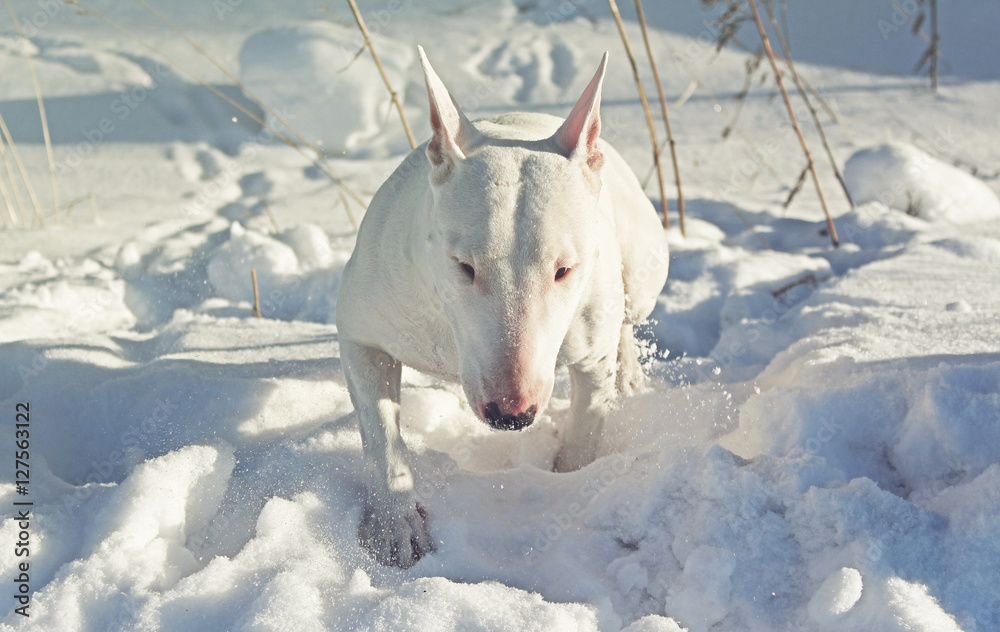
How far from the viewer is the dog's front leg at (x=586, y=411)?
2064 millimetres

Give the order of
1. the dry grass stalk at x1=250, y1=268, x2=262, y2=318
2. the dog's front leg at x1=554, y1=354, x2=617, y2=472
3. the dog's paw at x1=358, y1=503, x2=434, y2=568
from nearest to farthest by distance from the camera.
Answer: the dog's paw at x1=358, y1=503, x2=434, y2=568
the dog's front leg at x1=554, y1=354, x2=617, y2=472
the dry grass stalk at x1=250, y1=268, x2=262, y2=318

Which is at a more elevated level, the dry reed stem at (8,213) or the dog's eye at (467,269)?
the dog's eye at (467,269)

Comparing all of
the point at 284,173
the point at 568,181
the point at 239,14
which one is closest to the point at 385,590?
the point at 568,181

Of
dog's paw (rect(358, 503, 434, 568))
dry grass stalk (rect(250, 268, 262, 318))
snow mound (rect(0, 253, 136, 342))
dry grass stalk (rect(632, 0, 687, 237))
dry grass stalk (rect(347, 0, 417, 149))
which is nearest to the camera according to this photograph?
dog's paw (rect(358, 503, 434, 568))

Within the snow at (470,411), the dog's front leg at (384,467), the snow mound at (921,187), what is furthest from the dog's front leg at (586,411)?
the snow mound at (921,187)

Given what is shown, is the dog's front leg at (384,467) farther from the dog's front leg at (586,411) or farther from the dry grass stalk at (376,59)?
the dry grass stalk at (376,59)

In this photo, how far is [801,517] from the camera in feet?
5.26

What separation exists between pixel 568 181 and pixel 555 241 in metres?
0.17

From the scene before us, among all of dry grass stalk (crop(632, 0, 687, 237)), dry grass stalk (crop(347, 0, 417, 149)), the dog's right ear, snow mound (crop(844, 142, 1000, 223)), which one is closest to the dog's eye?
the dog's right ear

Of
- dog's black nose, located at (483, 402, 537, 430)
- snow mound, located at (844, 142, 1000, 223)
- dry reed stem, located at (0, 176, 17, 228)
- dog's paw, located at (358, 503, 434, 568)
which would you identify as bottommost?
dry reed stem, located at (0, 176, 17, 228)

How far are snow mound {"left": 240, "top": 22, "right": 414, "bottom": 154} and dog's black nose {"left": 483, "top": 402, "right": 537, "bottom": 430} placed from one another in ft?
12.9

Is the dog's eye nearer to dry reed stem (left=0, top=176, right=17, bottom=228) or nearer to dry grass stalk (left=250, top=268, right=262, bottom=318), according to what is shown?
dry grass stalk (left=250, top=268, right=262, bottom=318)

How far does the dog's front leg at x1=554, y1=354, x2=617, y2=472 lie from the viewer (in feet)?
6.77

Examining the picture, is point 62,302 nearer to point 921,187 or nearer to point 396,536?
point 396,536
